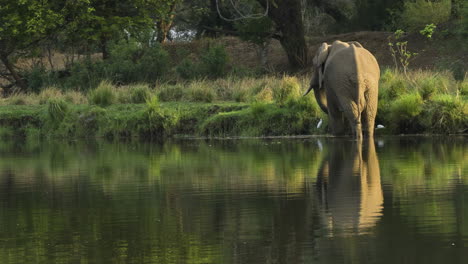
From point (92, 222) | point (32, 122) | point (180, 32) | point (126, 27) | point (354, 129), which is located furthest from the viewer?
point (180, 32)

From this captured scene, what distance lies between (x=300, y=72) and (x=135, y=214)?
32.4 metres

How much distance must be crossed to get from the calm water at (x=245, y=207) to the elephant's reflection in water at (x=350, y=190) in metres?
0.02

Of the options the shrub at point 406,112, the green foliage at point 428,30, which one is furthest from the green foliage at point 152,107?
the green foliage at point 428,30

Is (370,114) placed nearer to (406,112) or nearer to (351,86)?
(351,86)

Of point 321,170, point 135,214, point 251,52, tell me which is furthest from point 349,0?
point 135,214

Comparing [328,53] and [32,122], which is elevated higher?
[328,53]

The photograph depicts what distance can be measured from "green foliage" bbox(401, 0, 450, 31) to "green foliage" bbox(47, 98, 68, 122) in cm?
1999

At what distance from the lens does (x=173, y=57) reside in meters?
52.1

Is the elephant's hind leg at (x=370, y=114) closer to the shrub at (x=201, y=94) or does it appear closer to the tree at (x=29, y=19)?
the shrub at (x=201, y=94)

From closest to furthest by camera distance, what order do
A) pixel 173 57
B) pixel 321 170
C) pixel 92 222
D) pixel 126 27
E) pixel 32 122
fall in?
1. pixel 92 222
2. pixel 321 170
3. pixel 32 122
4. pixel 126 27
5. pixel 173 57

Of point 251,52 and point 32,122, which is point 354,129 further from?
point 251,52

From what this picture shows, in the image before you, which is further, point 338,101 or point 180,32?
point 180,32

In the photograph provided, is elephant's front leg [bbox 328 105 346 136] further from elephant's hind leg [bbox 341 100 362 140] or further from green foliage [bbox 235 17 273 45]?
green foliage [bbox 235 17 273 45]

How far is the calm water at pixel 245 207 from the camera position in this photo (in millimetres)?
9156
